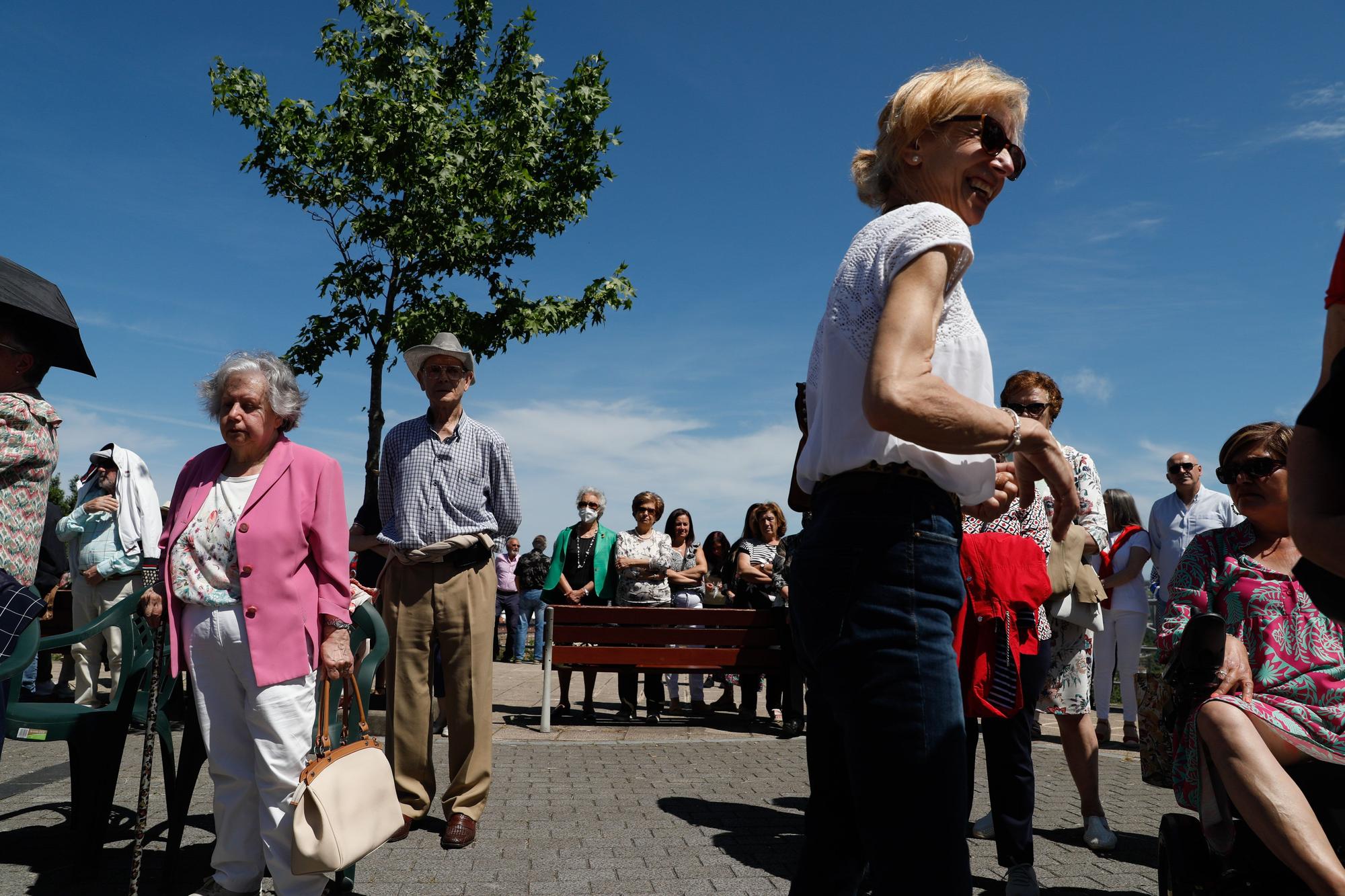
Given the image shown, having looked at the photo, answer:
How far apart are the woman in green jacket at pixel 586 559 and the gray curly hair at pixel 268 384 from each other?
268 inches

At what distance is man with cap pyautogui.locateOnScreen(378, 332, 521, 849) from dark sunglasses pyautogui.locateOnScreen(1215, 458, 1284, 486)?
136 inches

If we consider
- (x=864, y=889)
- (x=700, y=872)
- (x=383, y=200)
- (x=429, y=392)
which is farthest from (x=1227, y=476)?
(x=383, y=200)

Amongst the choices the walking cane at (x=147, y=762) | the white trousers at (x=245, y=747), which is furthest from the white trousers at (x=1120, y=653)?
the walking cane at (x=147, y=762)

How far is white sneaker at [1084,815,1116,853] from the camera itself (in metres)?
4.92

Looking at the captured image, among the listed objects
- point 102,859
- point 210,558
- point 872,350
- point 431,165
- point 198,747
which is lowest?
point 102,859

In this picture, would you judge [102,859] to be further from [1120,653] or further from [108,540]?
[1120,653]

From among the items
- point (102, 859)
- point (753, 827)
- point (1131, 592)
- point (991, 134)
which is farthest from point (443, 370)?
point (1131, 592)

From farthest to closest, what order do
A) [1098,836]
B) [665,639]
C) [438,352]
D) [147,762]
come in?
[665,639]
[438,352]
[1098,836]
[147,762]

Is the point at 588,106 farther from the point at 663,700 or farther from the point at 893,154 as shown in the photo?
the point at 893,154

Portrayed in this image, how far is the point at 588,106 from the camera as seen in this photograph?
15.8 metres

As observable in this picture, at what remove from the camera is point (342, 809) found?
336 cm

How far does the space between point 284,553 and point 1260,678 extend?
333 centimetres

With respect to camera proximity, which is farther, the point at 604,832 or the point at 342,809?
the point at 604,832

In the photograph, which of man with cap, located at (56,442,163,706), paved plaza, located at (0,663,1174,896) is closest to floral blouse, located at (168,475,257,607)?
paved plaza, located at (0,663,1174,896)
